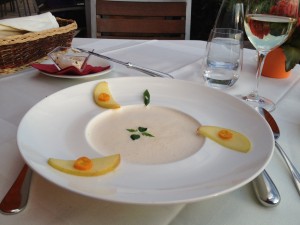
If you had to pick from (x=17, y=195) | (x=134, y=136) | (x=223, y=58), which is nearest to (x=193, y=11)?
(x=223, y=58)

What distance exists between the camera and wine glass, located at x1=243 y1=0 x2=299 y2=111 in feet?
1.75

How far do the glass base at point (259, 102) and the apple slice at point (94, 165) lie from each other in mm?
346

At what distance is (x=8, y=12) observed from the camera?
6180 millimetres

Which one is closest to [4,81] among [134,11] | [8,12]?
[134,11]

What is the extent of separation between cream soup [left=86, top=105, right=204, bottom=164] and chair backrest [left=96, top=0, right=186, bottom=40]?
99 centimetres

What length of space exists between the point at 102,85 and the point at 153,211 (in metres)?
0.27

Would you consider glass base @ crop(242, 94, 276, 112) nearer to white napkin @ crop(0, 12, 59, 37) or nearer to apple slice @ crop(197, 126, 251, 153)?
apple slice @ crop(197, 126, 251, 153)

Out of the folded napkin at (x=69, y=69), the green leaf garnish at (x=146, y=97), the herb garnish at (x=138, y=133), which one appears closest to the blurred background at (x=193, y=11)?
the folded napkin at (x=69, y=69)

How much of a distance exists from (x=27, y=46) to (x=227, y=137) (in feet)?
1.67

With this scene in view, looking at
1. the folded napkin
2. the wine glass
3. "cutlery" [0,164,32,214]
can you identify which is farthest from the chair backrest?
"cutlery" [0,164,32,214]

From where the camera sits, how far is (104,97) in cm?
49

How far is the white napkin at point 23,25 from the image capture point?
28.3 inches

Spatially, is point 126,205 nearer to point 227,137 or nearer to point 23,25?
point 227,137

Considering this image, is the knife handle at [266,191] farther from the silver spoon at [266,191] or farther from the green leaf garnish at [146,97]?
the green leaf garnish at [146,97]
